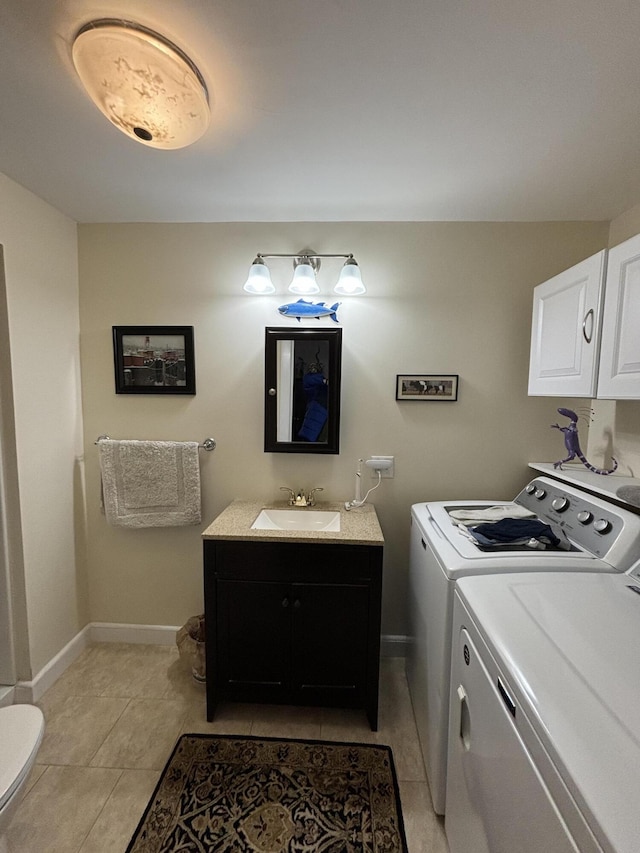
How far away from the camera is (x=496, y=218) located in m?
1.88

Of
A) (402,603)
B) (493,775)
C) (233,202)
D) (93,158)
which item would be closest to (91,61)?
(93,158)

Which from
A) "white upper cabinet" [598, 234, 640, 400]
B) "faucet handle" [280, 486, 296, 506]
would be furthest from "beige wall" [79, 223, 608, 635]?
"white upper cabinet" [598, 234, 640, 400]

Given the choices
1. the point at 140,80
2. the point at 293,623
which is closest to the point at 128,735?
the point at 293,623

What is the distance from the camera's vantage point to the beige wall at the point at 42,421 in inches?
65.7

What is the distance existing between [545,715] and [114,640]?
2.34 m

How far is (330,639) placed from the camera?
1.63m

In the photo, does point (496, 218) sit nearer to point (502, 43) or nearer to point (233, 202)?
point (502, 43)

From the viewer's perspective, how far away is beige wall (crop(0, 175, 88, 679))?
1668 mm

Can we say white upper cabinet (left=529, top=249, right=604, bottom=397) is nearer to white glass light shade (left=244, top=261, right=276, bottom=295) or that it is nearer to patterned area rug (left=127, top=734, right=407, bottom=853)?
white glass light shade (left=244, top=261, right=276, bottom=295)

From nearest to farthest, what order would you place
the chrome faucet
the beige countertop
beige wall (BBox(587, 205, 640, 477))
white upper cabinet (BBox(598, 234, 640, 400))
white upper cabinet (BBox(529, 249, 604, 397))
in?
white upper cabinet (BBox(598, 234, 640, 400)) → white upper cabinet (BBox(529, 249, 604, 397)) → the beige countertop → beige wall (BBox(587, 205, 640, 477)) → the chrome faucet

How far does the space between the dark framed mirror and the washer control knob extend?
1.09m

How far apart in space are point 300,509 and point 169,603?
101cm

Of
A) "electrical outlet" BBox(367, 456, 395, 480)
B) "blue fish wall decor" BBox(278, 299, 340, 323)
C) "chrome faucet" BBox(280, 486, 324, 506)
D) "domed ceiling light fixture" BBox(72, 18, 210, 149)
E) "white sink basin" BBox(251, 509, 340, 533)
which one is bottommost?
"white sink basin" BBox(251, 509, 340, 533)

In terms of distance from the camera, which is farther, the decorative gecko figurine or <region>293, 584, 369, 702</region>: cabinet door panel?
the decorative gecko figurine
